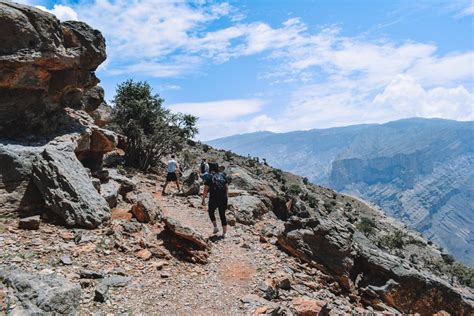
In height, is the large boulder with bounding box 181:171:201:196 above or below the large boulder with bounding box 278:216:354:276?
above

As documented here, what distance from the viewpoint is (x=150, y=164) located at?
25562mm

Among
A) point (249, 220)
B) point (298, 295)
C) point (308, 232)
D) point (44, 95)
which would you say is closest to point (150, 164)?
point (249, 220)

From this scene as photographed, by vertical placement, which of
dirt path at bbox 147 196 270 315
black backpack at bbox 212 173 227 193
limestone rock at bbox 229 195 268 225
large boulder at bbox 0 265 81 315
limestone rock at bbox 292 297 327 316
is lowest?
limestone rock at bbox 292 297 327 316

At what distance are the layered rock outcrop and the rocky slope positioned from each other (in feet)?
0.14

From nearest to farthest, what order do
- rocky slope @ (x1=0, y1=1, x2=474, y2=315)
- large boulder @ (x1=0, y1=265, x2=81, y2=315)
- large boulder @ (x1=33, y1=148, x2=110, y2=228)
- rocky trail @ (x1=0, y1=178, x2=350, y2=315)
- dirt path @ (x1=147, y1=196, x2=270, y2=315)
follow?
large boulder @ (x1=0, y1=265, x2=81, y2=315), rocky trail @ (x1=0, y1=178, x2=350, y2=315), rocky slope @ (x1=0, y1=1, x2=474, y2=315), dirt path @ (x1=147, y1=196, x2=270, y2=315), large boulder @ (x1=33, y1=148, x2=110, y2=228)

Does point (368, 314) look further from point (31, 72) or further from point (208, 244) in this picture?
Answer: point (31, 72)

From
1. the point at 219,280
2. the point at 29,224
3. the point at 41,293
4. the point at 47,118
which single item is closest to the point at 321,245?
the point at 219,280

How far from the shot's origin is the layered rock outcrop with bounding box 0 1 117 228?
35.8 ft

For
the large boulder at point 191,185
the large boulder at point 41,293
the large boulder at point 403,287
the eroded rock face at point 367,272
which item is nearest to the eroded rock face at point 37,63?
the large boulder at point 41,293

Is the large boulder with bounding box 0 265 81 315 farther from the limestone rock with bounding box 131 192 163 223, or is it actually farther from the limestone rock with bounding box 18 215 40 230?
the limestone rock with bounding box 131 192 163 223

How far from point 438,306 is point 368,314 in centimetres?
508

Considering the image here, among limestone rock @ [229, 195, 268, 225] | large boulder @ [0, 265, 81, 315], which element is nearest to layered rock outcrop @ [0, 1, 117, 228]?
large boulder @ [0, 265, 81, 315]

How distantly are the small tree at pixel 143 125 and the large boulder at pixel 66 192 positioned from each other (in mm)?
12798

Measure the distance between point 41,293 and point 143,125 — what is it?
20.5m
